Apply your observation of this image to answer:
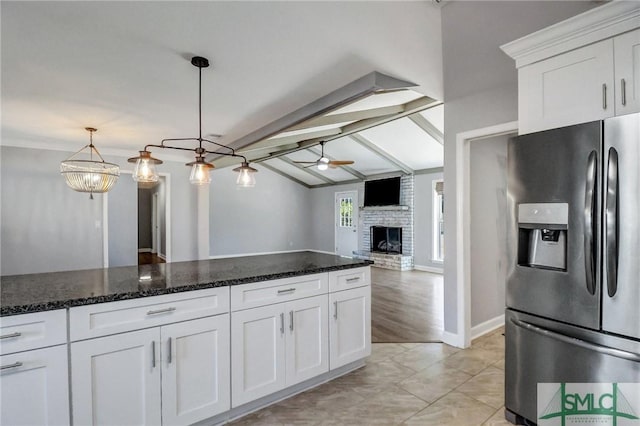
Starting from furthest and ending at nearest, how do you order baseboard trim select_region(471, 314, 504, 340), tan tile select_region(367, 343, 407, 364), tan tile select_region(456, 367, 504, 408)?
1. baseboard trim select_region(471, 314, 504, 340)
2. tan tile select_region(367, 343, 407, 364)
3. tan tile select_region(456, 367, 504, 408)

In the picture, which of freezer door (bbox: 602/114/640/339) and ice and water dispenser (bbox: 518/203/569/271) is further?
ice and water dispenser (bbox: 518/203/569/271)

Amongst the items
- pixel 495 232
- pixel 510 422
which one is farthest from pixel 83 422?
pixel 495 232

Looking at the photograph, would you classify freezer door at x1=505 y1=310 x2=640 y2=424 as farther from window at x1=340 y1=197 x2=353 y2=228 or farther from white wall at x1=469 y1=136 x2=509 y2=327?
window at x1=340 y1=197 x2=353 y2=228

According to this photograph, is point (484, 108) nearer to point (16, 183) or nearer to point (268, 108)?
point (268, 108)

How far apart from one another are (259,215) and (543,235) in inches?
347

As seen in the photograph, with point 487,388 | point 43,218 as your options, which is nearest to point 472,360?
point 487,388

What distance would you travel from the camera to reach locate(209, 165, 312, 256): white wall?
9312mm

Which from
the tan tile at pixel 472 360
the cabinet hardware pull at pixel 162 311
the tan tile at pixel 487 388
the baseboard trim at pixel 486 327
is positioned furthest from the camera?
the baseboard trim at pixel 486 327

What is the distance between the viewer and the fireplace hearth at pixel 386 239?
26.7 feet

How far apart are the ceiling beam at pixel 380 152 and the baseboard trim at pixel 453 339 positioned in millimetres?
4403

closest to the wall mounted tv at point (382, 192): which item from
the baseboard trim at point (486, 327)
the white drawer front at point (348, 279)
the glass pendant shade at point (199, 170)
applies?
the baseboard trim at point (486, 327)

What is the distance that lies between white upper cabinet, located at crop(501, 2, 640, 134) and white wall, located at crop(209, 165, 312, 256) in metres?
7.73

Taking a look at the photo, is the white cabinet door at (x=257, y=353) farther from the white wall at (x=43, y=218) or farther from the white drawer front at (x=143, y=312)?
the white wall at (x=43, y=218)

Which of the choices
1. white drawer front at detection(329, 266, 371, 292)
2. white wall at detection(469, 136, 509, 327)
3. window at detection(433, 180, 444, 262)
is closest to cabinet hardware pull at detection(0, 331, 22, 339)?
white drawer front at detection(329, 266, 371, 292)
